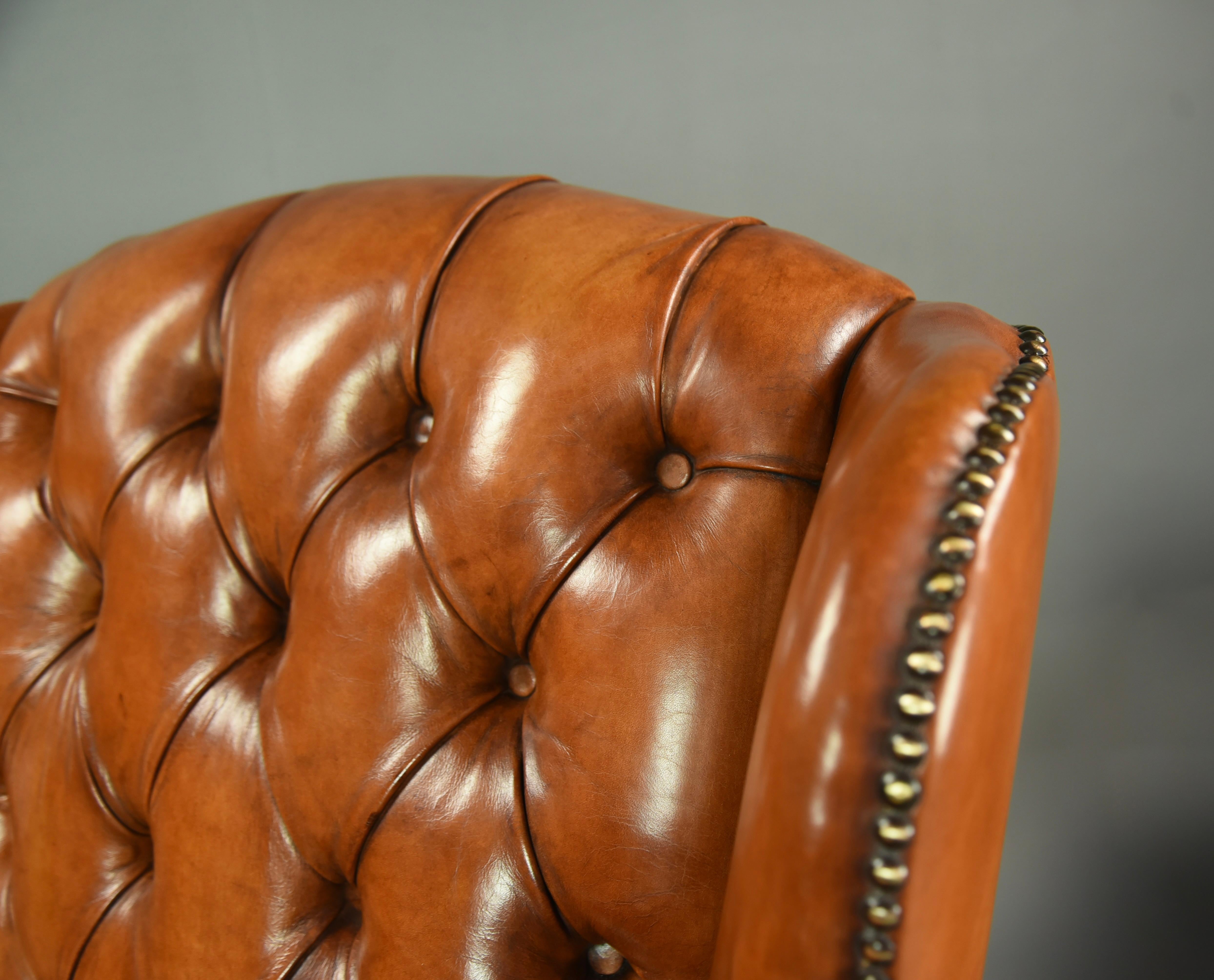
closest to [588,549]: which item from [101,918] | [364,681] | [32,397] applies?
[364,681]

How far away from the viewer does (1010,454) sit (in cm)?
32

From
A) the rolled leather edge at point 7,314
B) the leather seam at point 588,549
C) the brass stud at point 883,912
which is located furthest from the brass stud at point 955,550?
the rolled leather edge at point 7,314

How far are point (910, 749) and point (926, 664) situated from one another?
28mm

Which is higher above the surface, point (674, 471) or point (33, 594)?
point (674, 471)

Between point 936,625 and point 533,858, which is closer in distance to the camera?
point 936,625

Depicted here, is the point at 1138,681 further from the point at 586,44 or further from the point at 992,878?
the point at 586,44

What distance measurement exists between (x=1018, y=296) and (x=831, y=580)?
0.63 meters

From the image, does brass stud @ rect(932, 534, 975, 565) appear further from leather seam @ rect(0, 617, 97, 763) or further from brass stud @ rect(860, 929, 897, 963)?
leather seam @ rect(0, 617, 97, 763)

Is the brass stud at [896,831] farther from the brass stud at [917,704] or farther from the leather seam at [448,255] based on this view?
the leather seam at [448,255]

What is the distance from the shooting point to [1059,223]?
2.57 feet

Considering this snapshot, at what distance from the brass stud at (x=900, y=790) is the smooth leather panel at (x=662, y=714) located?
16cm

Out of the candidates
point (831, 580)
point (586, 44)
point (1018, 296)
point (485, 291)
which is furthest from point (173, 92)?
point (831, 580)

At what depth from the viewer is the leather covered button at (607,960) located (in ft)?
1.56

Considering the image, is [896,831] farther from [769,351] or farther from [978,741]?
[769,351]
